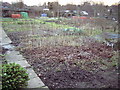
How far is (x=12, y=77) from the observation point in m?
1.82

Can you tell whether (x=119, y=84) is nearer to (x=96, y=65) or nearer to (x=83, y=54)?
(x=96, y=65)

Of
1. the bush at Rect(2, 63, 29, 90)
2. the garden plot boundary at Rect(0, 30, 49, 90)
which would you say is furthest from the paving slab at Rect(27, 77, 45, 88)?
the bush at Rect(2, 63, 29, 90)

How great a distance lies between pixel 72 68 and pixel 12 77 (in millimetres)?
1283

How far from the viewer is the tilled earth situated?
2181 mm

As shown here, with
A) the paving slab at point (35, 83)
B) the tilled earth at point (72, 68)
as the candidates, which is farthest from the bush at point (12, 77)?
the tilled earth at point (72, 68)

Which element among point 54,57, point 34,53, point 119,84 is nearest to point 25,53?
point 34,53

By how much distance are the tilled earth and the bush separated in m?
0.46

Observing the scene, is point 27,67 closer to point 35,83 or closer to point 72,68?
point 35,83

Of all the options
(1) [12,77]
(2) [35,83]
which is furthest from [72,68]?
(1) [12,77]

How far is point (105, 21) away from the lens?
7.02 meters

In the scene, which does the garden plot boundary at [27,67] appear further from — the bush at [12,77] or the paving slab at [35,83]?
the bush at [12,77]

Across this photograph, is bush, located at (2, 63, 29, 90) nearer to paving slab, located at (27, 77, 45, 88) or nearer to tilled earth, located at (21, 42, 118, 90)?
paving slab, located at (27, 77, 45, 88)

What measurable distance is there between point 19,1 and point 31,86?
716 inches

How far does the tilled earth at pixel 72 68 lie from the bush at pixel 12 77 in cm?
46
